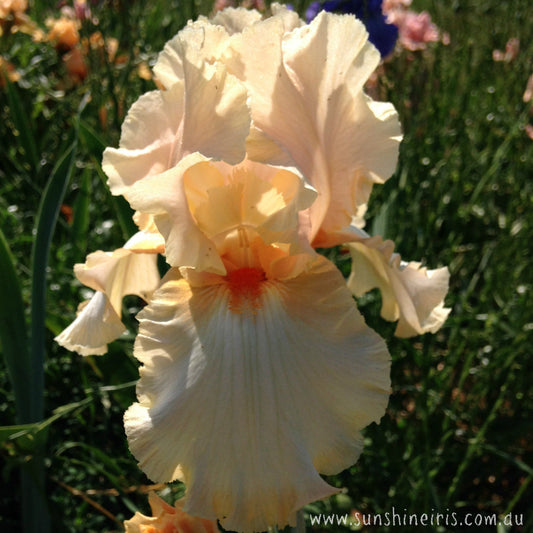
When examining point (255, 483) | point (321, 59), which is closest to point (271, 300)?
point (255, 483)

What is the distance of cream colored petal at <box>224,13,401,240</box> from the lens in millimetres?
1006

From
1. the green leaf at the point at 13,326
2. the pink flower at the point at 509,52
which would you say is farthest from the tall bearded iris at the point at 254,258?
the pink flower at the point at 509,52

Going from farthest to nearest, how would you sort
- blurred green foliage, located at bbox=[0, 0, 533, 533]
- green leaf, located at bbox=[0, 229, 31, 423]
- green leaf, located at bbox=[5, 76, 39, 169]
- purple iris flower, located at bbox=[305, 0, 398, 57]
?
green leaf, located at bbox=[5, 76, 39, 169] < purple iris flower, located at bbox=[305, 0, 398, 57] < blurred green foliage, located at bbox=[0, 0, 533, 533] < green leaf, located at bbox=[0, 229, 31, 423]

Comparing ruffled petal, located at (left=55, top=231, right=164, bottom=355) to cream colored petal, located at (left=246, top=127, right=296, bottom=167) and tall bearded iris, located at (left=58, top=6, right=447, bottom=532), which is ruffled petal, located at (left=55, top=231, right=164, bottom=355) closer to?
tall bearded iris, located at (left=58, top=6, right=447, bottom=532)

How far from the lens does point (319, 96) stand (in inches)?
40.4

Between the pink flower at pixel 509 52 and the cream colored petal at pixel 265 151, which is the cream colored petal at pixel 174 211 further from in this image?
the pink flower at pixel 509 52

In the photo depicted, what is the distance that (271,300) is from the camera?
1004 millimetres

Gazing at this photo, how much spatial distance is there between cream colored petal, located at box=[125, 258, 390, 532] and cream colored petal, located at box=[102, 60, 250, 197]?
0.22 m

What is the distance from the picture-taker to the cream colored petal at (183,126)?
0.95 m

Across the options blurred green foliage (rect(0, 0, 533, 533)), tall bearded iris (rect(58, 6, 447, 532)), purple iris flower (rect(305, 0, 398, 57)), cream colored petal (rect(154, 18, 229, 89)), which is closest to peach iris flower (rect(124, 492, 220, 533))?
tall bearded iris (rect(58, 6, 447, 532))

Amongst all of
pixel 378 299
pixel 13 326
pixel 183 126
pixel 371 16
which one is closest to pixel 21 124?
pixel 13 326

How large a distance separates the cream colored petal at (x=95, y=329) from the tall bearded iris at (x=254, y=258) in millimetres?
11

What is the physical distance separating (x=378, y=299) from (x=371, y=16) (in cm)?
100

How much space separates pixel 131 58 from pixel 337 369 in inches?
63.1
